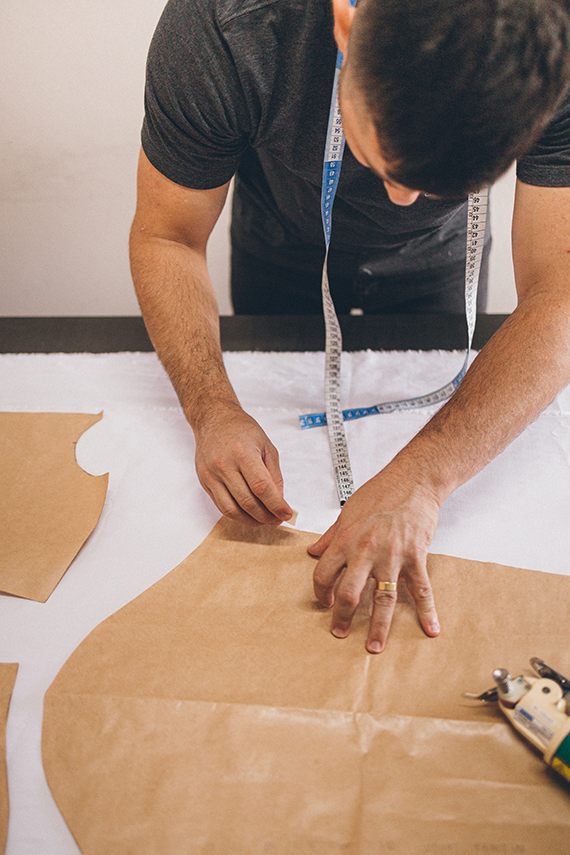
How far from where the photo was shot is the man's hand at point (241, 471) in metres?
0.88

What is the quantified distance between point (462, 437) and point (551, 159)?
0.44 meters

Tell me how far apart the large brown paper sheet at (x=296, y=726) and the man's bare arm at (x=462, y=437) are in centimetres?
5

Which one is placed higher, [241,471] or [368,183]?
[368,183]

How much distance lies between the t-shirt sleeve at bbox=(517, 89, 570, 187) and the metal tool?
28.0 inches

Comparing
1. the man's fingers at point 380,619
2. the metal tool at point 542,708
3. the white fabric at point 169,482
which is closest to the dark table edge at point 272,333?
the white fabric at point 169,482

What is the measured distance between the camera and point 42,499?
3.15 feet

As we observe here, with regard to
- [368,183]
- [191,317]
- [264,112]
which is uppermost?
[264,112]

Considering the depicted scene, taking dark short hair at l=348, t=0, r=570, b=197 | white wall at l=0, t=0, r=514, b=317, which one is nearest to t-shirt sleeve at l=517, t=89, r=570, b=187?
dark short hair at l=348, t=0, r=570, b=197

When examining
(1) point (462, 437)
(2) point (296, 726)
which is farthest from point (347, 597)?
(1) point (462, 437)

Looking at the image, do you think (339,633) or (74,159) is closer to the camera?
(339,633)

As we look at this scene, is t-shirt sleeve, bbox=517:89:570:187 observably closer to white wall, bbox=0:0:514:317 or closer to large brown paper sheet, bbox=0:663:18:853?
large brown paper sheet, bbox=0:663:18:853

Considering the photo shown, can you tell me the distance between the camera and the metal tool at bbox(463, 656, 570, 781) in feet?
1.94

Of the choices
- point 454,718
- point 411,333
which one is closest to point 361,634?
point 454,718

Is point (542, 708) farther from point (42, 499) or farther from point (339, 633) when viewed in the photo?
point (42, 499)
